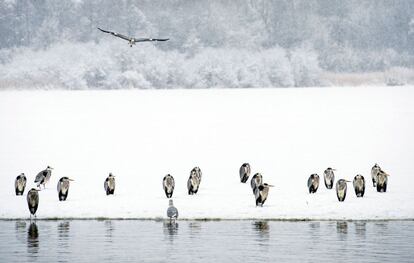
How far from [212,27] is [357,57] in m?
21.6

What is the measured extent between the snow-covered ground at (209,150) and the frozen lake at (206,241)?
3.59ft

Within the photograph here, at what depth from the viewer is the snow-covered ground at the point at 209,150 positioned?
25.8 metres

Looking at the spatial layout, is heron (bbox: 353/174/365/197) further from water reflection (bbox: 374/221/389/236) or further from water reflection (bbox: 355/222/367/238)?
water reflection (bbox: 355/222/367/238)

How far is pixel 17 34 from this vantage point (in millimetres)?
128375

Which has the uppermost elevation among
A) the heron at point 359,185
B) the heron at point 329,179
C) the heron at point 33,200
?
the heron at point 329,179

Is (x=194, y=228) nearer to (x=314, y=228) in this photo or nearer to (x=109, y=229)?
(x=109, y=229)

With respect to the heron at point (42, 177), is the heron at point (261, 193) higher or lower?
lower

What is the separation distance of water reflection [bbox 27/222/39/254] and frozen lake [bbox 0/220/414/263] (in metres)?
0.02

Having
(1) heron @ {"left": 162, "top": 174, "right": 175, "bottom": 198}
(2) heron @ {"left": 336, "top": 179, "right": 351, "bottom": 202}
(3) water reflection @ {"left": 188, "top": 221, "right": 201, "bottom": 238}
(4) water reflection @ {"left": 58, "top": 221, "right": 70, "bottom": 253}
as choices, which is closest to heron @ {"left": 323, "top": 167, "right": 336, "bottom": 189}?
(2) heron @ {"left": 336, "top": 179, "right": 351, "bottom": 202}

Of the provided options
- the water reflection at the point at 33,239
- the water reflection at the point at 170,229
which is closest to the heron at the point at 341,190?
the water reflection at the point at 170,229

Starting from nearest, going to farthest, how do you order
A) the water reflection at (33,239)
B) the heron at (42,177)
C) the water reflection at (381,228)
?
the water reflection at (33,239)
the water reflection at (381,228)
the heron at (42,177)

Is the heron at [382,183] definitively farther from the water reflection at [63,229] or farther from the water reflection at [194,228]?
the water reflection at [63,229]

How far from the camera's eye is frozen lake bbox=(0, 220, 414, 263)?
19.7 m

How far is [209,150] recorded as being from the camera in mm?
41156
